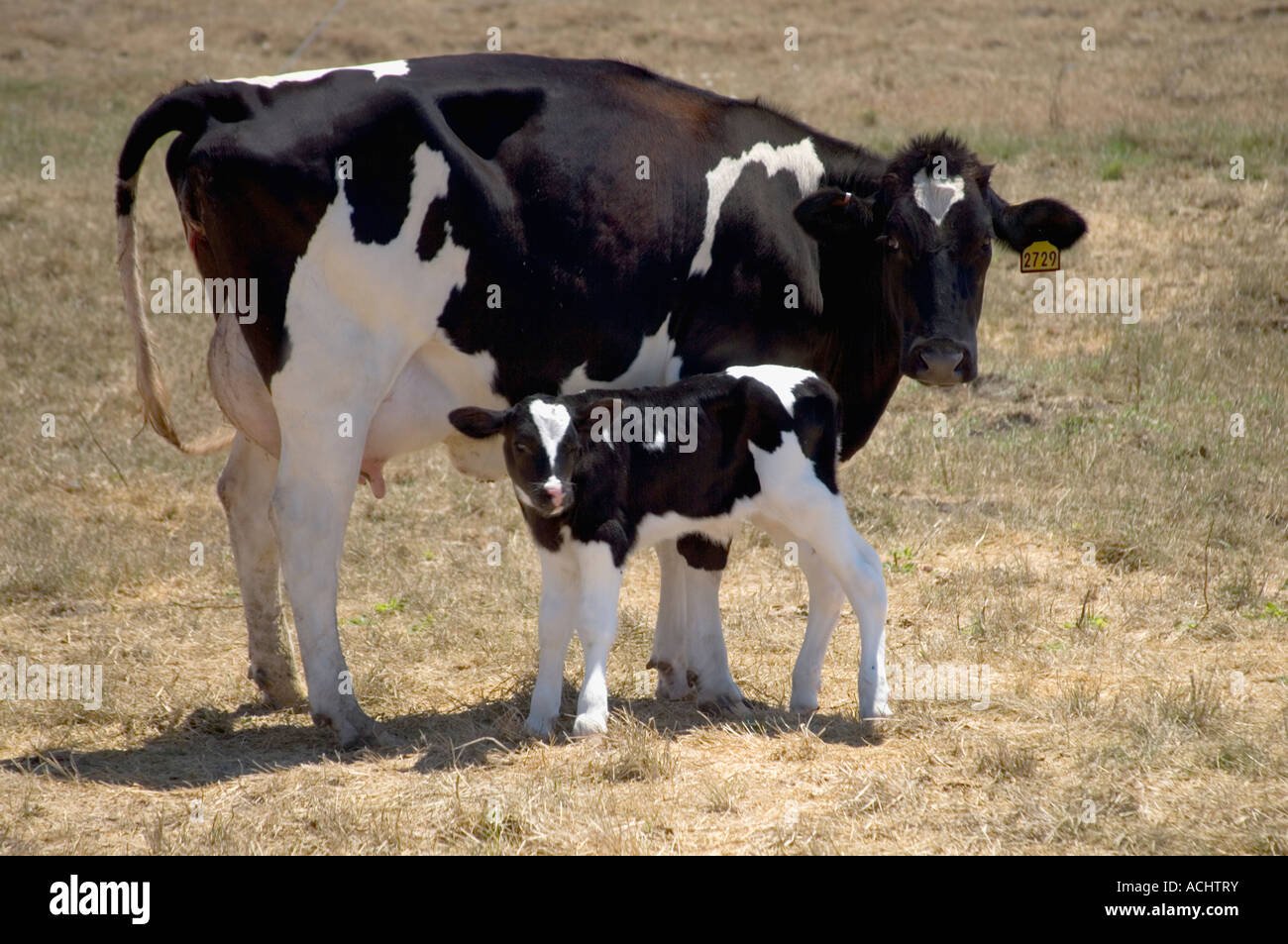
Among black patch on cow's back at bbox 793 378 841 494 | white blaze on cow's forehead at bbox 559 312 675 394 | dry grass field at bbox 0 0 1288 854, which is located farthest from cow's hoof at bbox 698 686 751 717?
white blaze on cow's forehead at bbox 559 312 675 394

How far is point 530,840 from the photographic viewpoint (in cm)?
505

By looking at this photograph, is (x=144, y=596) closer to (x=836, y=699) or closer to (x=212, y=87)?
(x=212, y=87)

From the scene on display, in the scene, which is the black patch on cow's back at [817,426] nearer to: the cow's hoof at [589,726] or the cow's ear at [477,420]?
the cow's ear at [477,420]

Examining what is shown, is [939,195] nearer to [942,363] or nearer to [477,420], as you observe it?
[942,363]

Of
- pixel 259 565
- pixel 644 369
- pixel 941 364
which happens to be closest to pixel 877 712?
pixel 941 364

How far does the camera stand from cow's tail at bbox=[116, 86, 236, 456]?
6.23 meters

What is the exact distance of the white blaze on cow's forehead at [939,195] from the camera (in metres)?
6.57

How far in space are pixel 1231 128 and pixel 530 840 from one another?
15007mm

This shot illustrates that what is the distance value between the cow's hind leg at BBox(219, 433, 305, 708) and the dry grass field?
0.63ft

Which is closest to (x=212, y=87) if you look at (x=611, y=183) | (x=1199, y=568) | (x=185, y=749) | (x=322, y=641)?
(x=611, y=183)

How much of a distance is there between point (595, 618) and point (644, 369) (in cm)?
130

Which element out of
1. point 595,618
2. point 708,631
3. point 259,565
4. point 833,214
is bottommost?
point 708,631

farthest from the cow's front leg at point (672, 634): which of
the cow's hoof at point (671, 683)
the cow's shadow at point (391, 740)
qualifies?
the cow's shadow at point (391, 740)

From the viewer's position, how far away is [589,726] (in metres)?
6.02
